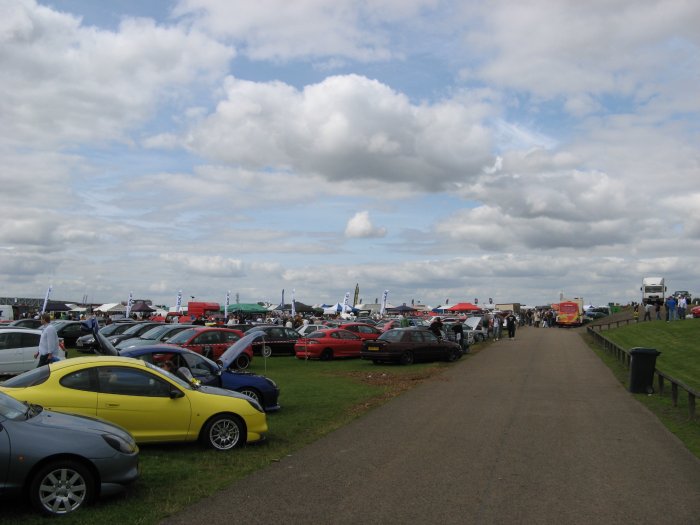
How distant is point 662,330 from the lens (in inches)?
1412

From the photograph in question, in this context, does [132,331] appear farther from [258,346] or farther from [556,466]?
[556,466]

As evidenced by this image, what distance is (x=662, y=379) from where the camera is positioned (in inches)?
661

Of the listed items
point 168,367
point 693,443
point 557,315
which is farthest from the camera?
point 557,315

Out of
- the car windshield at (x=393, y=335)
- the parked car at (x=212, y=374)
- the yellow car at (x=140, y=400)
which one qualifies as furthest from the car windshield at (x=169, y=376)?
the car windshield at (x=393, y=335)

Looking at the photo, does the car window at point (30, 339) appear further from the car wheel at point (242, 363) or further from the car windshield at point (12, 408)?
the car windshield at point (12, 408)

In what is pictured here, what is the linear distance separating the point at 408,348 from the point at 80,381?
18131 millimetres

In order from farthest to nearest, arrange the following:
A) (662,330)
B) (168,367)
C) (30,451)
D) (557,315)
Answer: (557,315) < (662,330) < (168,367) < (30,451)

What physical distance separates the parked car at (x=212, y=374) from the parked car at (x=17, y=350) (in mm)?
7532

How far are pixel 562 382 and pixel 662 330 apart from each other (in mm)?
19761

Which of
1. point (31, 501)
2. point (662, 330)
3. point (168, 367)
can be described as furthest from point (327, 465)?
point (662, 330)

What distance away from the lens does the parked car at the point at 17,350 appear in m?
18.7

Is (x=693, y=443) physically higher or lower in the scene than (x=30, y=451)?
lower

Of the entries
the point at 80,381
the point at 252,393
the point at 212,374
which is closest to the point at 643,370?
the point at 252,393

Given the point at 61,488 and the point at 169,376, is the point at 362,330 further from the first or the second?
the point at 61,488
